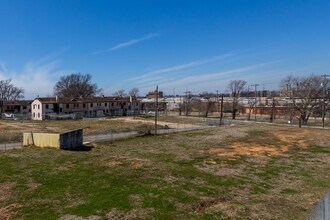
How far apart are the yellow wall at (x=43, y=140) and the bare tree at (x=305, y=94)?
59418 millimetres

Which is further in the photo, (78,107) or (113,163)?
(78,107)

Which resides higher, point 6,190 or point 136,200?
point 136,200

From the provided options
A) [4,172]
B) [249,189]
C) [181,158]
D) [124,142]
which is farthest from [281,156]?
[4,172]

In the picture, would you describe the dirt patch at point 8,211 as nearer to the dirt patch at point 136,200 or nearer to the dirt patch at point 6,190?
the dirt patch at point 6,190

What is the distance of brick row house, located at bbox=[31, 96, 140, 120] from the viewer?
8431cm

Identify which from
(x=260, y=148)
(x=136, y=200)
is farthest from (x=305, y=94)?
(x=136, y=200)

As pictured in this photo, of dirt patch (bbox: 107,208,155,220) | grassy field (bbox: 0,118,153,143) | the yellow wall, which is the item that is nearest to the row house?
grassy field (bbox: 0,118,153,143)

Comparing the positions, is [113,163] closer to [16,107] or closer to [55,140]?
[55,140]

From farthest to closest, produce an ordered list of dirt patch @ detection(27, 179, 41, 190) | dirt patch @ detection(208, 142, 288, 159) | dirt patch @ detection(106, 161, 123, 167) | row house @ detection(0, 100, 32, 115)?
1. row house @ detection(0, 100, 32, 115)
2. dirt patch @ detection(208, 142, 288, 159)
3. dirt patch @ detection(106, 161, 123, 167)
4. dirt patch @ detection(27, 179, 41, 190)

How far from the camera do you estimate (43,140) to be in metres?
32.4

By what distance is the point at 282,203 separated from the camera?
1596 centimetres

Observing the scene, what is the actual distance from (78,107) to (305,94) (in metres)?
66.0

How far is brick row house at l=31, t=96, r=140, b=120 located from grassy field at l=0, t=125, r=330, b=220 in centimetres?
5653

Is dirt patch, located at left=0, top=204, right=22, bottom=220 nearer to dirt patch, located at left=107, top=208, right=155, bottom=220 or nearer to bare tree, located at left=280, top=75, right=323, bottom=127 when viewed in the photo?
dirt patch, located at left=107, top=208, right=155, bottom=220
